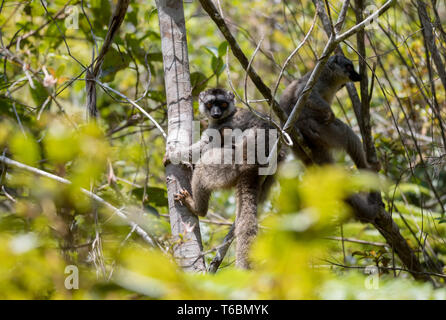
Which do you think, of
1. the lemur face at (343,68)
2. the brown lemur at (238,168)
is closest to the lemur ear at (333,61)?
the lemur face at (343,68)

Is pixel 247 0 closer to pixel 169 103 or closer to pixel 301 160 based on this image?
pixel 301 160

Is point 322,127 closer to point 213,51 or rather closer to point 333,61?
point 333,61

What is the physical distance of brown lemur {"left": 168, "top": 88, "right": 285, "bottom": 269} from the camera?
4832 millimetres

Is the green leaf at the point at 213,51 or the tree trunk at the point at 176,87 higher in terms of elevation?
the green leaf at the point at 213,51

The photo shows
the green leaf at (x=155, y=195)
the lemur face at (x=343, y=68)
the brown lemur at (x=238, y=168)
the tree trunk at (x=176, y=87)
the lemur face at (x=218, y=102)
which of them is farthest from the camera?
the lemur face at (x=343, y=68)

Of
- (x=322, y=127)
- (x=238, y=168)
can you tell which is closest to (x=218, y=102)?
(x=238, y=168)

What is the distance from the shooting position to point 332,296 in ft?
5.16

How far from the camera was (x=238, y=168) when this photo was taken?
5414 millimetres

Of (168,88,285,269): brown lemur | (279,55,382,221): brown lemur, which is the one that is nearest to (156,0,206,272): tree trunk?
(168,88,285,269): brown lemur

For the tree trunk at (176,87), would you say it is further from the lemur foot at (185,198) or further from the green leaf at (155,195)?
the green leaf at (155,195)

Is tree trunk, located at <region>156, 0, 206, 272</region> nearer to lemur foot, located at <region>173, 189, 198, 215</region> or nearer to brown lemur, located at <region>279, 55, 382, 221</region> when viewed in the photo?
lemur foot, located at <region>173, 189, 198, 215</region>

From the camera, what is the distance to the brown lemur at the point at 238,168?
483 cm

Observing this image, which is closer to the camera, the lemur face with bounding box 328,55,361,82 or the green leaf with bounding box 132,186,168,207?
the green leaf with bounding box 132,186,168,207

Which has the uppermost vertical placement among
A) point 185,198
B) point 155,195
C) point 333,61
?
point 333,61
